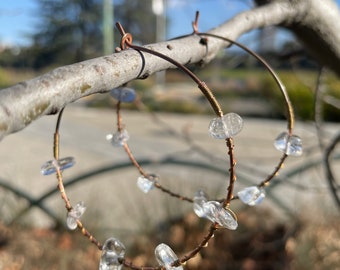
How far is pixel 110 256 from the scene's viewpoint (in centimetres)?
33

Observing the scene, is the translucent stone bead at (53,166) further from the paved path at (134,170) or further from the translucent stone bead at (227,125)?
the paved path at (134,170)

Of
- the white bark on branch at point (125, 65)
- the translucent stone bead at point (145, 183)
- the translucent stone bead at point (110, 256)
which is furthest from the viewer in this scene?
the translucent stone bead at point (145, 183)

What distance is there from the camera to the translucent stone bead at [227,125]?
0.92 ft

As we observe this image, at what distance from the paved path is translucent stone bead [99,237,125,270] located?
2.37ft

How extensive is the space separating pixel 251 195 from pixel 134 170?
165 cm

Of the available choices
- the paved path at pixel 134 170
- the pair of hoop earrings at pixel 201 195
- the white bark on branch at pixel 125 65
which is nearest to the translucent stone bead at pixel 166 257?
the pair of hoop earrings at pixel 201 195

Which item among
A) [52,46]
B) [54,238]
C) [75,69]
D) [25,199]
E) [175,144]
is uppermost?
[75,69]

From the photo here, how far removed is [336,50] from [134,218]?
48.9 inches

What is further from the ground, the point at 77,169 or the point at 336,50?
the point at 336,50

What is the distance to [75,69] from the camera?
0.85 ft

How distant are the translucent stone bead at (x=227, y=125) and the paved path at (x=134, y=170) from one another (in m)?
0.76

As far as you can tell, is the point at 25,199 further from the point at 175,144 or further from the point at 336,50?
the point at 175,144

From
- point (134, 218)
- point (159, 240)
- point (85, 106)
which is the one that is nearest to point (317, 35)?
point (159, 240)

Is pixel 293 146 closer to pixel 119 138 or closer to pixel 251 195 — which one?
pixel 251 195
